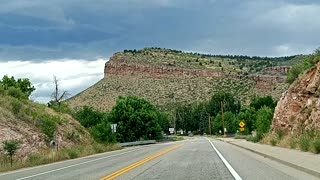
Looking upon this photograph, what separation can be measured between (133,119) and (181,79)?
156 ft

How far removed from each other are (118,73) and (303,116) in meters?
109

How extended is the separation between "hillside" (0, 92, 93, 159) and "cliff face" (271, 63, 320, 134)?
19697 mm

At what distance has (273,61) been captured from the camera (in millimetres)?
157750

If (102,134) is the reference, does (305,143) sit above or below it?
below

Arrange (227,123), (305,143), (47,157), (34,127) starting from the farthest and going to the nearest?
1. (227,123)
2. (34,127)
3. (47,157)
4. (305,143)

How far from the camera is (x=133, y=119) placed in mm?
96875

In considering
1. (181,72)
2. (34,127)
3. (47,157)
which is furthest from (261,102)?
(47,157)

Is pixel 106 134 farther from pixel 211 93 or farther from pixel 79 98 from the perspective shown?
pixel 211 93

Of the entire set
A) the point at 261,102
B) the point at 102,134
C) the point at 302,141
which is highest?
the point at 261,102

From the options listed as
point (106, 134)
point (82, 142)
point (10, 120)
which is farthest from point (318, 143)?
point (106, 134)

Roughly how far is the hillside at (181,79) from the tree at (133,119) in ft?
101

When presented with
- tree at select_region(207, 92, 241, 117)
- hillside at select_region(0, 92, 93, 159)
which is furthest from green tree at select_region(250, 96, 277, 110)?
hillside at select_region(0, 92, 93, 159)

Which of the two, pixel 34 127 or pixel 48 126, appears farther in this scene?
pixel 48 126

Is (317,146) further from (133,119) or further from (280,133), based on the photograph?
(133,119)
